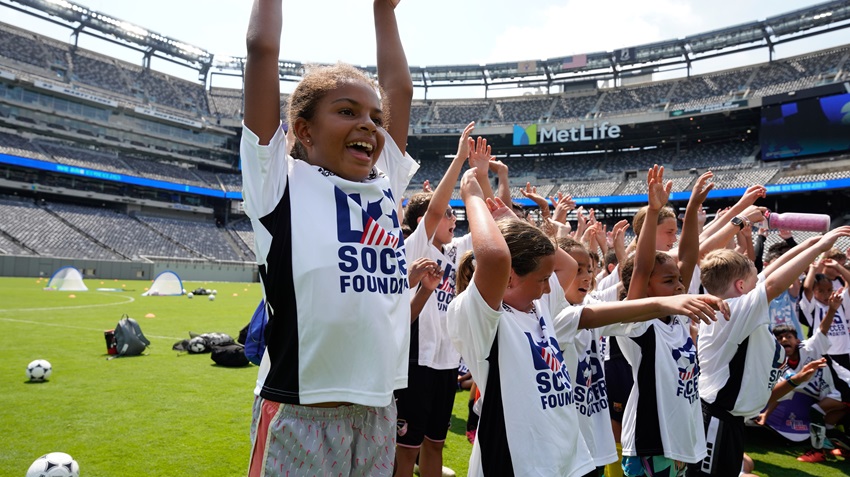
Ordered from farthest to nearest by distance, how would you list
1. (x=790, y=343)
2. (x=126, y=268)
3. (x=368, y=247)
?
(x=126, y=268) < (x=790, y=343) < (x=368, y=247)

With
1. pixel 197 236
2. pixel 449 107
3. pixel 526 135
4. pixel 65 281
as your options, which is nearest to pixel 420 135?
pixel 449 107

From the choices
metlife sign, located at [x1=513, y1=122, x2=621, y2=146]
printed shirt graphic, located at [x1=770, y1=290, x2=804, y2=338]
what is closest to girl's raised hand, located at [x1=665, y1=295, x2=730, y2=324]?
printed shirt graphic, located at [x1=770, y1=290, x2=804, y2=338]

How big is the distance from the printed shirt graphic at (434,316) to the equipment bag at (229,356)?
5.29 m

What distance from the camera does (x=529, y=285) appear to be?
7.88 feet

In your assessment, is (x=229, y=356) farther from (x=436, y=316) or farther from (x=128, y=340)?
(x=436, y=316)

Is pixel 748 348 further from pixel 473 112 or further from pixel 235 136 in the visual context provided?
pixel 235 136

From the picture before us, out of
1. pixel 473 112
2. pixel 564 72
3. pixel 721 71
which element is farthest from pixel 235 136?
pixel 721 71

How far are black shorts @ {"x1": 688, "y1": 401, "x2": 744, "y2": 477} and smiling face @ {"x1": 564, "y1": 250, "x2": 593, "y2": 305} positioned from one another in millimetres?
1055

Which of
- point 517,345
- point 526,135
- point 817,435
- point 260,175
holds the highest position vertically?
point 526,135

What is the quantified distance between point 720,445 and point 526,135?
44.3 meters

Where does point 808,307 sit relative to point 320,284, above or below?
below

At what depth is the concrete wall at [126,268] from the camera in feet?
96.2

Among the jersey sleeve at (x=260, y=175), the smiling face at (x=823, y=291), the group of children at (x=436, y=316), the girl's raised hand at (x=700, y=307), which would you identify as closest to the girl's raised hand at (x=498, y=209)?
the group of children at (x=436, y=316)

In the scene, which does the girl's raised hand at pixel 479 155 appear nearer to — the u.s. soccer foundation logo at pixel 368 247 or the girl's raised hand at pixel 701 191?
the u.s. soccer foundation logo at pixel 368 247
